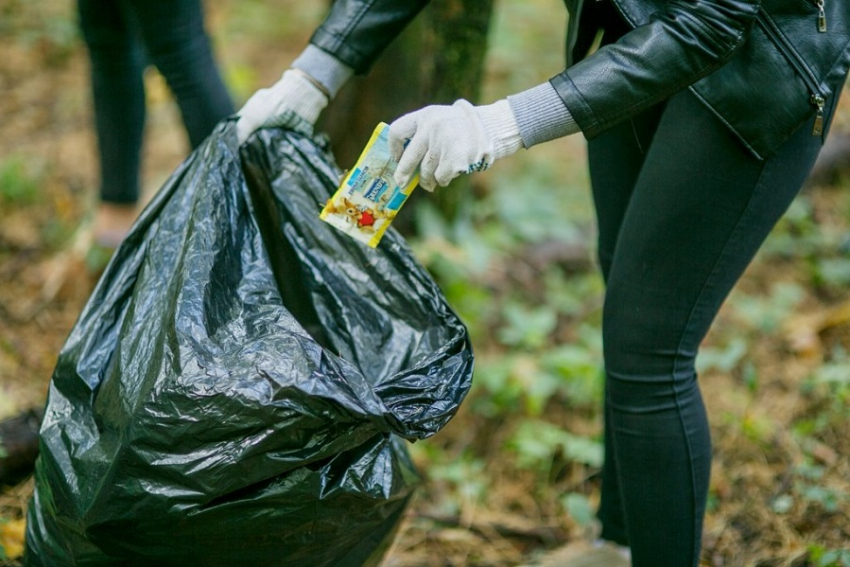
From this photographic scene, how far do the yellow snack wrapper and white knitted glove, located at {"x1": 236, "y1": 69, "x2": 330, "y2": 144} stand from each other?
240mm

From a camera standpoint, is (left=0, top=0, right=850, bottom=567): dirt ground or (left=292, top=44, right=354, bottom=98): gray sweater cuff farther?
(left=0, top=0, right=850, bottom=567): dirt ground

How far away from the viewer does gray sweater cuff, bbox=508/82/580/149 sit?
1155 mm

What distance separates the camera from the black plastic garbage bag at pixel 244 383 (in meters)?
1.20

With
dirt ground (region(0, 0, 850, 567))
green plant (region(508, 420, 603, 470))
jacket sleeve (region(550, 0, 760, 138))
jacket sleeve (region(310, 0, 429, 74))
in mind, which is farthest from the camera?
green plant (region(508, 420, 603, 470))

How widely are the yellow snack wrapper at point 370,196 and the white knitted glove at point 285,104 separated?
0.24 metres

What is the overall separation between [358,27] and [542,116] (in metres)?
0.51

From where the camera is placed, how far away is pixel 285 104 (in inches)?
59.7

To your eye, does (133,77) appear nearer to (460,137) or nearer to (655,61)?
(460,137)

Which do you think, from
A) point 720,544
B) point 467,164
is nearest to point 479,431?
point 720,544

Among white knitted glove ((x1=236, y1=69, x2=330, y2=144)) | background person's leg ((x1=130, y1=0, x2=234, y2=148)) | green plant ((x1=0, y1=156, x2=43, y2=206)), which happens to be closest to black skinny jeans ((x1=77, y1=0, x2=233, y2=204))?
background person's leg ((x1=130, y1=0, x2=234, y2=148))

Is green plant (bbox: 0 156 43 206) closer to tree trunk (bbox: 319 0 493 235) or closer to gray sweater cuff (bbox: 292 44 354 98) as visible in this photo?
tree trunk (bbox: 319 0 493 235)

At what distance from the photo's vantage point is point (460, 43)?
88.0 inches

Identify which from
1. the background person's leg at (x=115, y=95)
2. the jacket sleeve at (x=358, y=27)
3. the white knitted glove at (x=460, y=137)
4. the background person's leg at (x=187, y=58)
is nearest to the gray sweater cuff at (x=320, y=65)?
the jacket sleeve at (x=358, y=27)

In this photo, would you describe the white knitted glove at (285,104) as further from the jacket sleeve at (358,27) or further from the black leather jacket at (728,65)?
the black leather jacket at (728,65)
